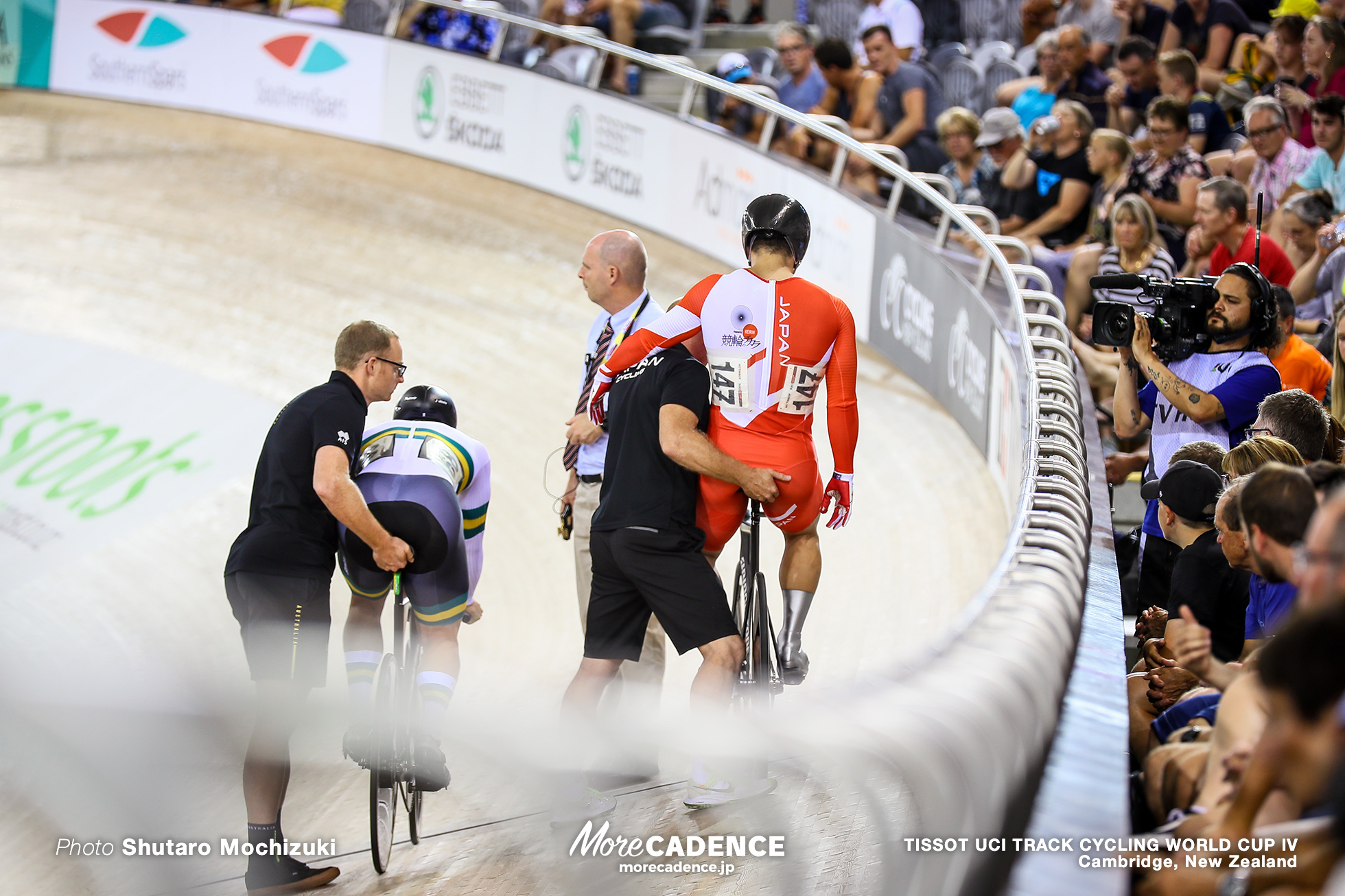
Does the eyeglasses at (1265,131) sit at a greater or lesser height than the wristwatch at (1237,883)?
greater

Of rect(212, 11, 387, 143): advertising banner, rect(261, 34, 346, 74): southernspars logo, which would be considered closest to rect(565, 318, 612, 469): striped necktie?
rect(212, 11, 387, 143): advertising banner

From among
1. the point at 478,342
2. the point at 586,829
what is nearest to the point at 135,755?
the point at 586,829

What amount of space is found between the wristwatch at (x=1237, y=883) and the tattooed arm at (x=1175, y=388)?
2.25 metres

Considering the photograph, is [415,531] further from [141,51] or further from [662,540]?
[141,51]

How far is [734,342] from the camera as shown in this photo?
11.7ft

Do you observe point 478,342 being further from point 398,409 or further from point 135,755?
point 135,755

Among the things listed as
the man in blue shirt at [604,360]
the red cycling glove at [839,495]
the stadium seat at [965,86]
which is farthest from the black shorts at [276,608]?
the stadium seat at [965,86]

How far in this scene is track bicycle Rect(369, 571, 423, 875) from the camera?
300 centimetres

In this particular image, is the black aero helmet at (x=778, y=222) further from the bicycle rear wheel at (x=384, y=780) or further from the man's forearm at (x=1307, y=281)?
the man's forearm at (x=1307, y=281)

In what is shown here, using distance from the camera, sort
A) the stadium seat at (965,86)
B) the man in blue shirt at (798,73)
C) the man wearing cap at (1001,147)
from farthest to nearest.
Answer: the stadium seat at (965,86), the man in blue shirt at (798,73), the man wearing cap at (1001,147)

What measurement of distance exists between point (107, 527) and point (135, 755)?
5278 mm

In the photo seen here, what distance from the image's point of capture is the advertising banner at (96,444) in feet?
21.4

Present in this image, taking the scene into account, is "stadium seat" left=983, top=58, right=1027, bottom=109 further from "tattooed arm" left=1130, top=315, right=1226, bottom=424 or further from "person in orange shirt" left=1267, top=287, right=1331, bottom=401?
"tattooed arm" left=1130, top=315, right=1226, bottom=424

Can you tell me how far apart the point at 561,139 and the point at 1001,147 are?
392 centimetres
